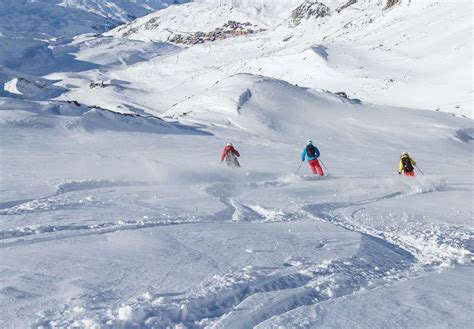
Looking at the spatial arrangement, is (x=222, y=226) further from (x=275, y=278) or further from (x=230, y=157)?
(x=230, y=157)

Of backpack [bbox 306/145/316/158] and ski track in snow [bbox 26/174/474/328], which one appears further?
backpack [bbox 306/145/316/158]

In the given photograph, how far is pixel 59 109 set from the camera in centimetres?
3388

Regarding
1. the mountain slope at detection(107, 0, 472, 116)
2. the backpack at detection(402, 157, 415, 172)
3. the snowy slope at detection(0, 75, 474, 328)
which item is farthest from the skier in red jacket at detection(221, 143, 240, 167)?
the mountain slope at detection(107, 0, 472, 116)

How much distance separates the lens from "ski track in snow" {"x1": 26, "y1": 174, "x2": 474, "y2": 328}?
494cm

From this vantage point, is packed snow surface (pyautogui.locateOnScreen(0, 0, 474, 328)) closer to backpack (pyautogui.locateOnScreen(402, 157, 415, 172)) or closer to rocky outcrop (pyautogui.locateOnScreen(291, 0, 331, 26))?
backpack (pyautogui.locateOnScreen(402, 157, 415, 172))

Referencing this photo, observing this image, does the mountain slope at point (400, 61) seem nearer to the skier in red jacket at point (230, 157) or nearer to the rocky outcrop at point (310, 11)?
the skier in red jacket at point (230, 157)

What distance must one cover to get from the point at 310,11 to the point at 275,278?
189162 mm

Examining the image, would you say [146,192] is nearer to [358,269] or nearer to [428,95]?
[358,269]

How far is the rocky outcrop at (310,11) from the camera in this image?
6964 inches

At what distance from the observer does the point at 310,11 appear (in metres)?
185

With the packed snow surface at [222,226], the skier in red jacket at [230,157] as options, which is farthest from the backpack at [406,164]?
the skier in red jacket at [230,157]

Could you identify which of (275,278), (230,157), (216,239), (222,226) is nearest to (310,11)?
(230,157)

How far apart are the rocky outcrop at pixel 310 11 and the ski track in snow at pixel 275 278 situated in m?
169

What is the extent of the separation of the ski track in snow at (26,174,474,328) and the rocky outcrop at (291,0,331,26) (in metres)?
169
